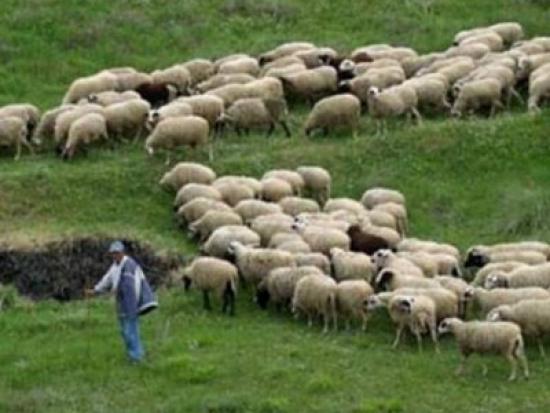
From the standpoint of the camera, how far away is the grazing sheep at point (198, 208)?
29378 millimetres

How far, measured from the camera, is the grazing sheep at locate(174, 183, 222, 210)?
2998 centimetres

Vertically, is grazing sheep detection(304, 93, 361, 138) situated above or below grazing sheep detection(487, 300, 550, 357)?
above

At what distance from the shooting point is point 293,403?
22266 mm

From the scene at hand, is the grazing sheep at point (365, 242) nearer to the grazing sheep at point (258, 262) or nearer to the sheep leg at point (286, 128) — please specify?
the grazing sheep at point (258, 262)

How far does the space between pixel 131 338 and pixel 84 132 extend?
9081 mm

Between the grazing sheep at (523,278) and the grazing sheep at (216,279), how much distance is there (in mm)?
4000

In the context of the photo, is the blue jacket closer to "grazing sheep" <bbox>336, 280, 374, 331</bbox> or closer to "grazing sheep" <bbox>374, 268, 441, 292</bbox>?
"grazing sheep" <bbox>336, 280, 374, 331</bbox>

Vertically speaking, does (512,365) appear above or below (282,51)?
below

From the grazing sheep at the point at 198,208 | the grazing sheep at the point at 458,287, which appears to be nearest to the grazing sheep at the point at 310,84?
the grazing sheep at the point at 198,208

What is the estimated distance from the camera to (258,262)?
26.8 metres

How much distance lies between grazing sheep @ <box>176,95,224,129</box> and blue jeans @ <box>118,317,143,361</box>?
9676 millimetres

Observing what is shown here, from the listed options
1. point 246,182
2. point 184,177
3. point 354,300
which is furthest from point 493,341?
point 184,177

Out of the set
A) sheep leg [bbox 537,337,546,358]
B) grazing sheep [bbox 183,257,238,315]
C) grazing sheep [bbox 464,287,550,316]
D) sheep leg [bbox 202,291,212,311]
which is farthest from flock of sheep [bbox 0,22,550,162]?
sheep leg [bbox 537,337,546,358]

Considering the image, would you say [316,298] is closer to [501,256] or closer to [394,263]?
[394,263]
